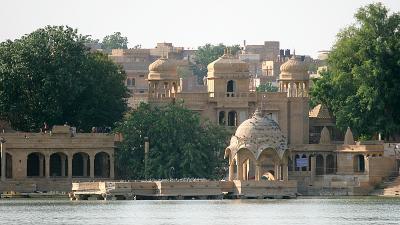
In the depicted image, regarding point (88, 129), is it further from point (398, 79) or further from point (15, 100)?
point (398, 79)

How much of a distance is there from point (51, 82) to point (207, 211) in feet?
87.6

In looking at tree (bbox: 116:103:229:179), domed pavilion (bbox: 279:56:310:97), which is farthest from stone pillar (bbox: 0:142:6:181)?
domed pavilion (bbox: 279:56:310:97)

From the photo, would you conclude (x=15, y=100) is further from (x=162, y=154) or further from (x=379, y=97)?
(x=379, y=97)

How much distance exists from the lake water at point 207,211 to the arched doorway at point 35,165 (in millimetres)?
9555

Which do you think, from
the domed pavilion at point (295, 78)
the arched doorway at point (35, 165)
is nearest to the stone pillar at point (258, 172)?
the arched doorway at point (35, 165)

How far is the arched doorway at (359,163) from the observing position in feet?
521

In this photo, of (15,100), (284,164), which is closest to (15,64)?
(15,100)

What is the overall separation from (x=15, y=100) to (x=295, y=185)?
67.2ft

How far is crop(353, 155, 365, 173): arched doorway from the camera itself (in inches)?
6250

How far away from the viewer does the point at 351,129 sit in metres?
163

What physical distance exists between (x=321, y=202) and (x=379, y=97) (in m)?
17.3

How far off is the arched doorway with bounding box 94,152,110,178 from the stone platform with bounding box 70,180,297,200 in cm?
1037

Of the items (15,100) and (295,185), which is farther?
(15,100)

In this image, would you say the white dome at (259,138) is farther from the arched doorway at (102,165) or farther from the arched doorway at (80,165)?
the arched doorway at (80,165)
